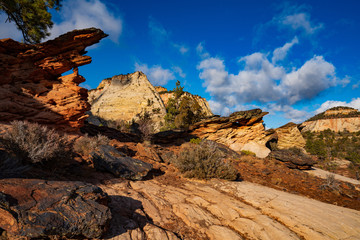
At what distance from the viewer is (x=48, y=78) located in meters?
9.45

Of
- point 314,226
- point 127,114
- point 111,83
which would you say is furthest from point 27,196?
point 111,83

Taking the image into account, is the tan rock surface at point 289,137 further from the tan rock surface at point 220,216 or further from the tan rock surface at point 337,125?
the tan rock surface at point 337,125

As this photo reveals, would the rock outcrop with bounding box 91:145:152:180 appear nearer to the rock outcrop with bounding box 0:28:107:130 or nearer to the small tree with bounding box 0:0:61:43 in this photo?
the rock outcrop with bounding box 0:28:107:130

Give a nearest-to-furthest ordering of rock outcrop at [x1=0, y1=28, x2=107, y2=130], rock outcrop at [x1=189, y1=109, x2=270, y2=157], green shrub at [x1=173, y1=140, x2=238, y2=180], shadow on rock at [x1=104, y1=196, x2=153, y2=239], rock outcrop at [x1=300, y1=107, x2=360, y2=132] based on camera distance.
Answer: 1. shadow on rock at [x1=104, y1=196, x2=153, y2=239]
2. green shrub at [x1=173, y1=140, x2=238, y2=180]
3. rock outcrop at [x1=0, y1=28, x2=107, y2=130]
4. rock outcrop at [x1=189, y1=109, x2=270, y2=157]
5. rock outcrop at [x1=300, y1=107, x2=360, y2=132]

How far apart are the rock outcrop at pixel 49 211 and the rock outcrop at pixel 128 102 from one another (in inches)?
1226

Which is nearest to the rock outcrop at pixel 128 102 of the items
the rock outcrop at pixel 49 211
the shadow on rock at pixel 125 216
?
the shadow on rock at pixel 125 216

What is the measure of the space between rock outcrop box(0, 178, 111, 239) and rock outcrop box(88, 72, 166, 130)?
31128mm

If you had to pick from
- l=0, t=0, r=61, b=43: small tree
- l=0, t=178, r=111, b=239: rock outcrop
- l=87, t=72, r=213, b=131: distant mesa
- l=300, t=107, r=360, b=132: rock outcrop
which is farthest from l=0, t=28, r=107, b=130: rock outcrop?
l=300, t=107, r=360, b=132: rock outcrop

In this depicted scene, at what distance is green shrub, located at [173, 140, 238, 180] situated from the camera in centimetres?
617

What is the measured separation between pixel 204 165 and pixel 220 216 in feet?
8.88

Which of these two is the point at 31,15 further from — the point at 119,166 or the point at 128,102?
the point at 128,102

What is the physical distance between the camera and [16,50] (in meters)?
8.80

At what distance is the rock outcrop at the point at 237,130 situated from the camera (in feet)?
55.9

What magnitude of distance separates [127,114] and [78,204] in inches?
1403
